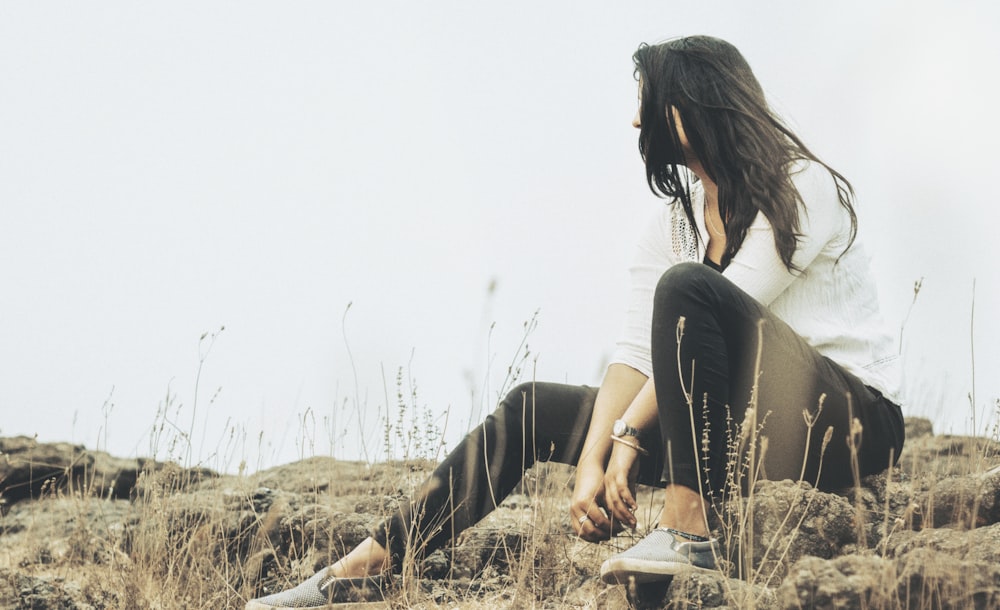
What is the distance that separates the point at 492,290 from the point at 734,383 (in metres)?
0.68

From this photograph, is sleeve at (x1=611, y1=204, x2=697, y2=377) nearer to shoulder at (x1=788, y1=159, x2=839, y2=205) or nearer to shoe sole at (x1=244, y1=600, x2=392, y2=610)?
shoulder at (x1=788, y1=159, x2=839, y2=205)

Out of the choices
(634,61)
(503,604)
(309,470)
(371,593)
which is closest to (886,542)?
(503,604)

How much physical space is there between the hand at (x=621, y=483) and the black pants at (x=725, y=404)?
0.26 feet

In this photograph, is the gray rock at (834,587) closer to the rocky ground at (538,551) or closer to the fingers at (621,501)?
the rocky ground at (538,551)

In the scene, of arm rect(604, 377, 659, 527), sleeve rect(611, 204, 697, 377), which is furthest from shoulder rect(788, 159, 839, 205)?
arm rect(604, 377, 659, 527)

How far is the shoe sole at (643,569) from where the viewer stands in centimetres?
240

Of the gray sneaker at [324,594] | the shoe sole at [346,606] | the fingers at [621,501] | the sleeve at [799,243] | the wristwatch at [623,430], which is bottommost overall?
the shoe sole at [346,606]

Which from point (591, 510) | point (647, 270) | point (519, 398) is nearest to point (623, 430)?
point (591, 510)

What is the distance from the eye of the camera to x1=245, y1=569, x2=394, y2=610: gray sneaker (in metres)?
2.80

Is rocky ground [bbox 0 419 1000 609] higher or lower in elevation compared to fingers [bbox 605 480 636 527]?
lower

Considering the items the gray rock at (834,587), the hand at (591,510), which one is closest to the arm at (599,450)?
the hand at (591,510)

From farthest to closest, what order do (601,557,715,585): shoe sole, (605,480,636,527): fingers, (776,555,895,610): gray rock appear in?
(605,480,636,527): fingers
(601,557,715,585): shoe sole
(776,555,895,610): gray rock

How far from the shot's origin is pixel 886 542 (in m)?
2.48

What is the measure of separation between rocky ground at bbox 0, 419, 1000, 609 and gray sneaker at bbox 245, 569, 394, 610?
0.32 feet
